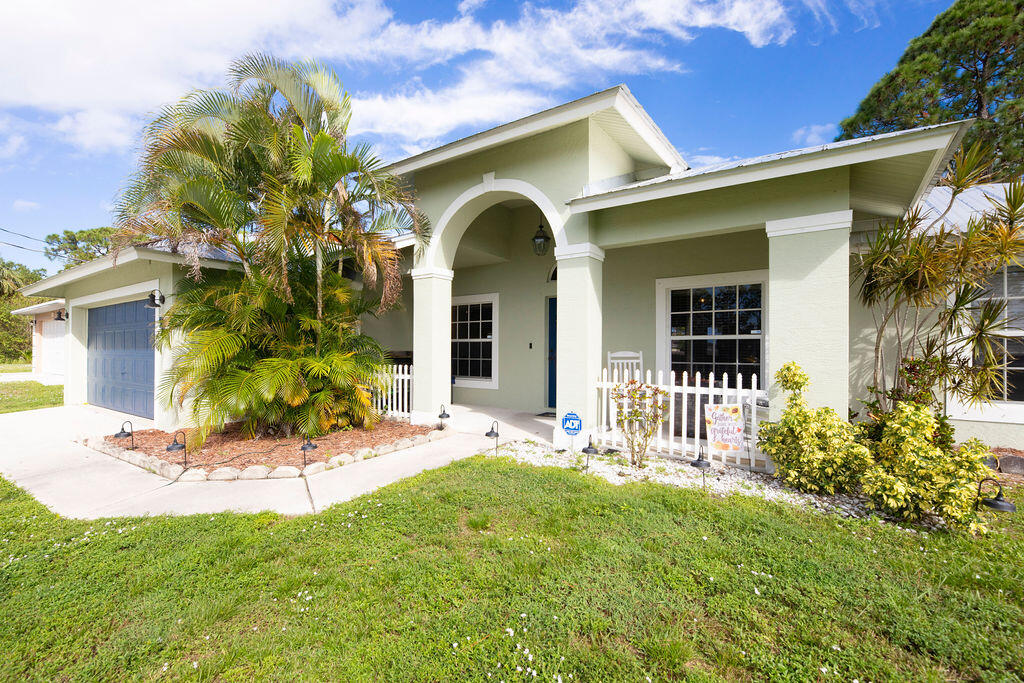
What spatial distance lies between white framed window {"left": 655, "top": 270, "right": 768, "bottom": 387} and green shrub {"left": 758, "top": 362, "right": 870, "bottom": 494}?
6.83 ft

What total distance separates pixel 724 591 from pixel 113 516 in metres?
4.74

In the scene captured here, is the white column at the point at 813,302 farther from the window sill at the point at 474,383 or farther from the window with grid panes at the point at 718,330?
the window sill at the point at 474,383

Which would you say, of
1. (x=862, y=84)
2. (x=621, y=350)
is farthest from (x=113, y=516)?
(x=862, y=84)

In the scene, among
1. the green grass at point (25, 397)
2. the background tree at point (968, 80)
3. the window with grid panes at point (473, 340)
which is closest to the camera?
the window with grid panes at point (473, 340)

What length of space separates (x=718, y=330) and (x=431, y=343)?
15.1ft

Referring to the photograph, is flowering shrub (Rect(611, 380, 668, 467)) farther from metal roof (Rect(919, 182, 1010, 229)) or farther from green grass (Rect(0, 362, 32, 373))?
green grass (Rect(0, 362, 32, 373))

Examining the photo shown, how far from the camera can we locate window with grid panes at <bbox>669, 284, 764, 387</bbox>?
660 cm

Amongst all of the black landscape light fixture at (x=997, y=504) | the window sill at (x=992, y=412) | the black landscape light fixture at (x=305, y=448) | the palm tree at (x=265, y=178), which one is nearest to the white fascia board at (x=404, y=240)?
the palm tree at (x=265, y=178)

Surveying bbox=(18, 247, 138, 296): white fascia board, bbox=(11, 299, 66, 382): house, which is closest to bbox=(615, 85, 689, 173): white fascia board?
bbox=(18, 247, 138, 296): white fascia board

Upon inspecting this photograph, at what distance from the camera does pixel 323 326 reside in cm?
582

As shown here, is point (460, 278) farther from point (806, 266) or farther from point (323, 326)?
point (806, 266)

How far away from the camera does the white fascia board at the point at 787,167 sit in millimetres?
3752

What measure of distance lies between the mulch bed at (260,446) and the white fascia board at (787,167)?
4.19 metres

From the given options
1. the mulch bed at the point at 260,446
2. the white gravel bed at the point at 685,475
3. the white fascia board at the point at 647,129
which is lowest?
the white gravel bed at the point at 685,475
